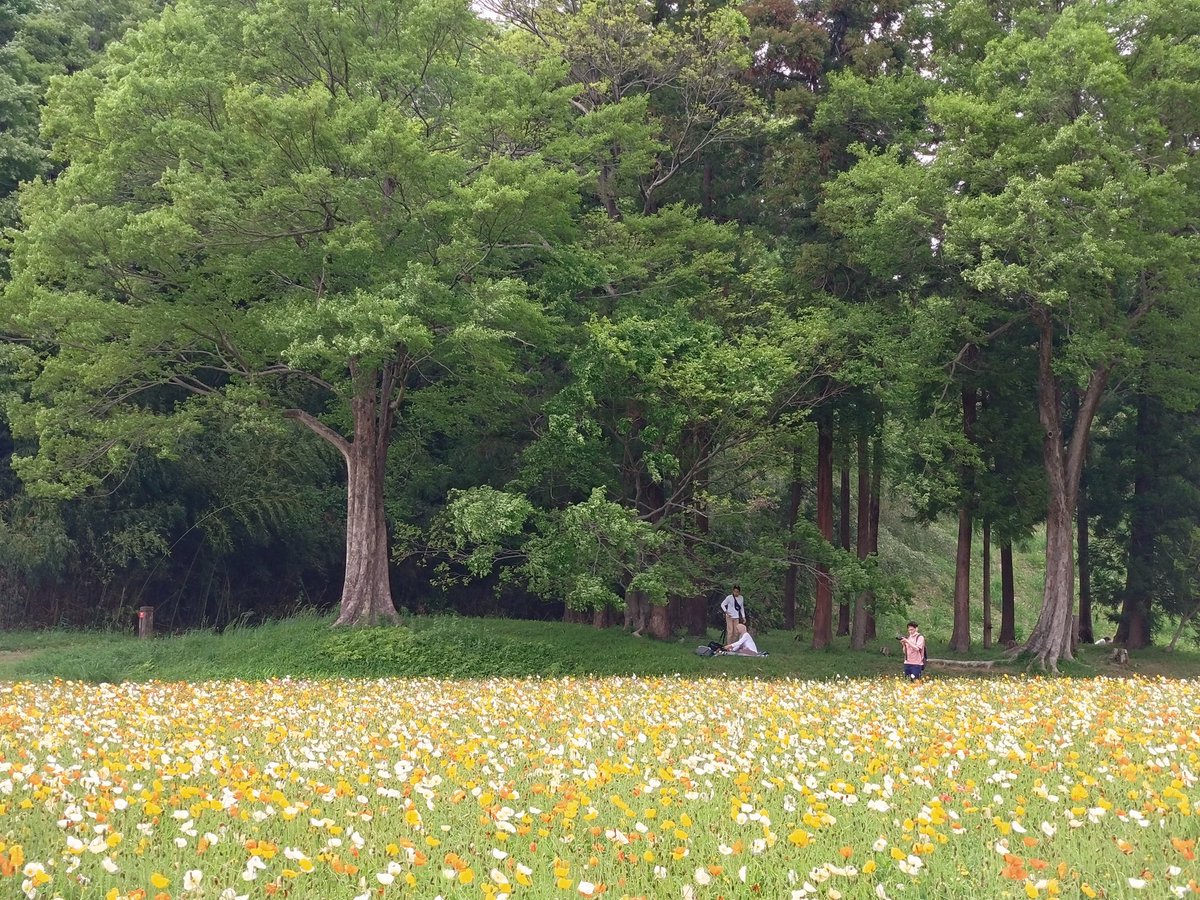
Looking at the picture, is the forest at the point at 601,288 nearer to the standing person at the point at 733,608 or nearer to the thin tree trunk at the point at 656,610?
the thin tree trunk at the point at 656,610

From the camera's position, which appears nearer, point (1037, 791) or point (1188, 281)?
point (1037, 791)

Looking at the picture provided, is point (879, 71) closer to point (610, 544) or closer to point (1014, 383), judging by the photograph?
point (1014, 383)

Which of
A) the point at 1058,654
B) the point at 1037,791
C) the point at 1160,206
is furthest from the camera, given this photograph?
the point at 1058,654

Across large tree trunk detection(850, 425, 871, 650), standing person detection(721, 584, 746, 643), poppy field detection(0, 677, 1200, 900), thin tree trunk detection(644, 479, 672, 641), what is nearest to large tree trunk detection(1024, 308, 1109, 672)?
large tree trunk detection(850, 425, 871, 650)

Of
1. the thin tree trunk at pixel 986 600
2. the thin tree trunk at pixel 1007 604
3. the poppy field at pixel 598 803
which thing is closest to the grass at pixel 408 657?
the thin tree trunk at pixel 1007 604

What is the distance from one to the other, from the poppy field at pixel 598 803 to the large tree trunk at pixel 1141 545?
76.5ft

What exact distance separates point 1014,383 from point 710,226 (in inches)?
406

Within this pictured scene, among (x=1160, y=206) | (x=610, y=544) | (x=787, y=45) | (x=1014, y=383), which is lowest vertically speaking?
(x=610, y=544)

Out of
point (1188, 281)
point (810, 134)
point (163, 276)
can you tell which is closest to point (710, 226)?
point (810, 134)

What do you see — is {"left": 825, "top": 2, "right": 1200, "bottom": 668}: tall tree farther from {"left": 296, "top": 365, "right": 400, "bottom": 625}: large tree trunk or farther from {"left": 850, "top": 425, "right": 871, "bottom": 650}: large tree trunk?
{"left": 296, "top": 365, "right": 400, "bottom": 625}: large tree trunk

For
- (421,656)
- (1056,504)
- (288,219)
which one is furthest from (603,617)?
(288,219)

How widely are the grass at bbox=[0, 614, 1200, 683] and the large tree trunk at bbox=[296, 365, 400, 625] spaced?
32.5 inches

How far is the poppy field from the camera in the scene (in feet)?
18.4

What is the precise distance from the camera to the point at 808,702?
12844 millimetres
